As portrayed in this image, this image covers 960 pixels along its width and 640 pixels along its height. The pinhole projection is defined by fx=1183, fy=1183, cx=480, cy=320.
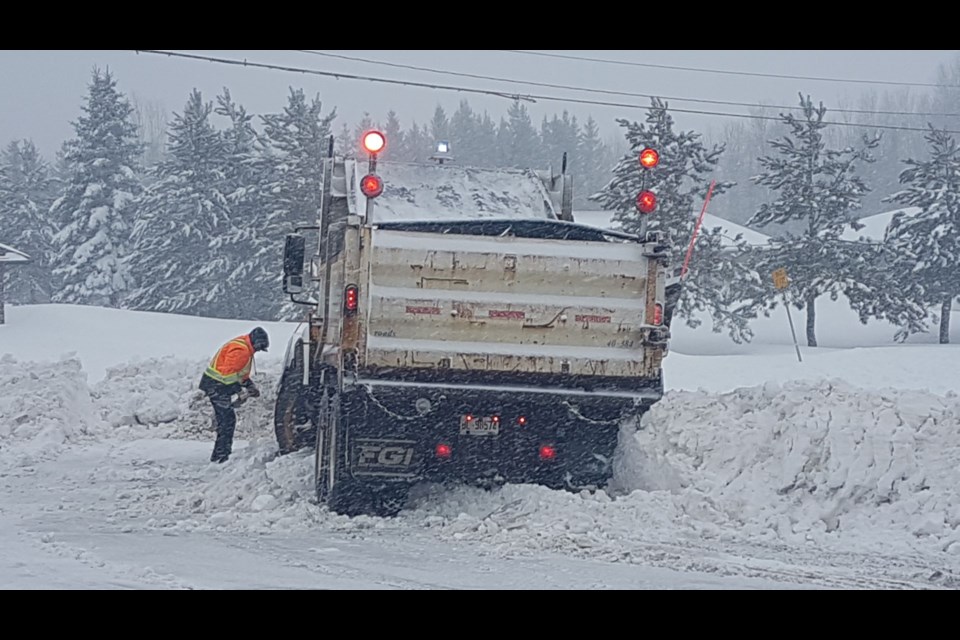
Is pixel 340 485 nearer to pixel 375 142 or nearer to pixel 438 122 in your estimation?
pixel 375 142

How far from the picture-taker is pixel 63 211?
5550cm

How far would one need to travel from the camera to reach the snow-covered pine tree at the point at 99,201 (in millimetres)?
53969

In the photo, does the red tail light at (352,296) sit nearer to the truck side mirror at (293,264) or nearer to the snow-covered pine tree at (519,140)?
the truck side mirror at (293,264)

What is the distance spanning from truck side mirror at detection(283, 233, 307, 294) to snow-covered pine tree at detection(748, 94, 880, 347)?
31963mm

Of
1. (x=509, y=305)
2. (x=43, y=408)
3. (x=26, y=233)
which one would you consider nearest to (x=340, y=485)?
(x=509, y=305)

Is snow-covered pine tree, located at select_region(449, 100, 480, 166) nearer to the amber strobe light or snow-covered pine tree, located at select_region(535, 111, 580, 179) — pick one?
snow-covered pine tree, located at select_region(535, 111, 580, 179)

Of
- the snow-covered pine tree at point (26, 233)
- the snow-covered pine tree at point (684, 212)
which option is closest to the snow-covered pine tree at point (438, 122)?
the snow-covered pine tree at point (26, 233)

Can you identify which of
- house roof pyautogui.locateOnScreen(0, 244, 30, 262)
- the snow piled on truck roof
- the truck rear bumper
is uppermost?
the snow piled on truck roof

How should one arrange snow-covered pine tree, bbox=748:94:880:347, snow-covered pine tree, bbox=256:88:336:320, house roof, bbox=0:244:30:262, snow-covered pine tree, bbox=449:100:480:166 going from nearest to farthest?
1. house roof, bbox=0:244:30:262
2. snow-covered pine tree, bbox=748:94:880:347
3. snow-covered pine tree, bbox=256:88:336:320
4. snow-covered pine tree, bbox=449:100:480:166

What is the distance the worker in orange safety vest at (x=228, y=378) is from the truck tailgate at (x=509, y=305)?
394 cm

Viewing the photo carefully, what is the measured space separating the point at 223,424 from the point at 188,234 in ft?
137

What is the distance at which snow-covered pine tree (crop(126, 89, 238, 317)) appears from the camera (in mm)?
52312

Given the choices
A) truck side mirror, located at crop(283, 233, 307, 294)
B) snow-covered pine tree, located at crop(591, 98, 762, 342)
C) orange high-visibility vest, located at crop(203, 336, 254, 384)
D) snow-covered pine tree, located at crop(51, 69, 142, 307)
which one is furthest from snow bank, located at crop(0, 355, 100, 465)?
snow-covered pine tree, located at crop(51, 69, 142, 307)

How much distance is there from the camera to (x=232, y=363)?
12398 millimetres
